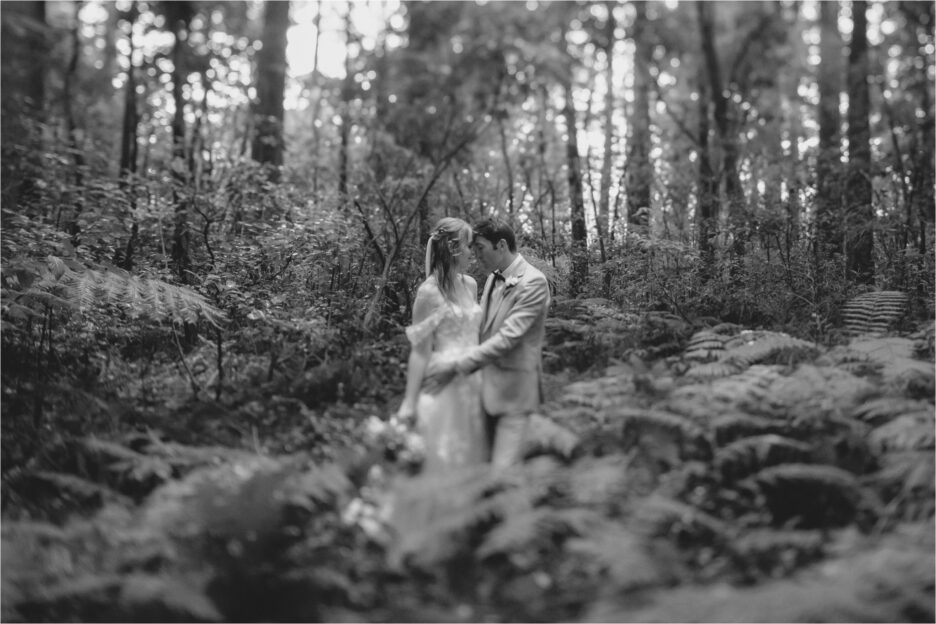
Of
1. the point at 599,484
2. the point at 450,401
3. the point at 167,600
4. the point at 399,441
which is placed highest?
the point at 450,401

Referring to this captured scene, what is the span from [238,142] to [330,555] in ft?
34.6

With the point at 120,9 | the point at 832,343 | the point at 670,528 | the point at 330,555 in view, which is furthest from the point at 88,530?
Result: the point at 120,9

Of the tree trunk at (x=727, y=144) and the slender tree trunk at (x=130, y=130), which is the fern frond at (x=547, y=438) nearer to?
the tree trunk at (x=727, y=144)

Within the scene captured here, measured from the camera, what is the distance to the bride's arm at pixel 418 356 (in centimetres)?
466

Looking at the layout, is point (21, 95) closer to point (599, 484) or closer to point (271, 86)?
point (271, 86)

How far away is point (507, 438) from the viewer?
464cm

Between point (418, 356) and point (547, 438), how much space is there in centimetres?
101

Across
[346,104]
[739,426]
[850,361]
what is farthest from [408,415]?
[346,104]

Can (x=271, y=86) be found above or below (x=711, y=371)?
above

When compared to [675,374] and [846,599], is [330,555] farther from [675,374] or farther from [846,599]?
[675,374]

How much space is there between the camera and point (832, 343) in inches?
259

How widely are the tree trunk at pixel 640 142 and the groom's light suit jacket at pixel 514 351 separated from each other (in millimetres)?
3834

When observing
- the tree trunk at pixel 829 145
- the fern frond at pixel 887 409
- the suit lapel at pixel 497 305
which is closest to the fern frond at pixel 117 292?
the suit lapel at pixel 497 305

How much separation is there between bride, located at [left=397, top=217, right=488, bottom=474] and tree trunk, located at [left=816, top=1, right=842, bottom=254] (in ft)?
17.1
